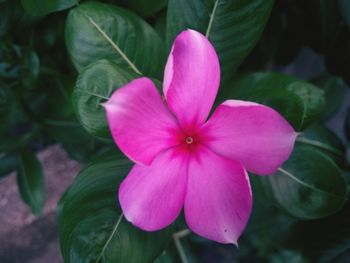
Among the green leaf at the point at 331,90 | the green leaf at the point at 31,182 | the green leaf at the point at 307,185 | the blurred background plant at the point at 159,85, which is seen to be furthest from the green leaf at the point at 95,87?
the green leaf at the point at 331,90

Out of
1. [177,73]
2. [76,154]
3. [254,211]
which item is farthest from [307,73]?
[177,73]

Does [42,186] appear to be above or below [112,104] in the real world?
below

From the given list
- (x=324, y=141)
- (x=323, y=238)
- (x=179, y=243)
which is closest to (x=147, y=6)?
(x=324, y=141)

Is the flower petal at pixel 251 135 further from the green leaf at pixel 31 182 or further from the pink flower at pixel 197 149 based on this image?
the green leaf at pixel 31 182

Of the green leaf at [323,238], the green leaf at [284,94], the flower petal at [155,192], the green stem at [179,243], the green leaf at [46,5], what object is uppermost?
the green leaf at [46,5]

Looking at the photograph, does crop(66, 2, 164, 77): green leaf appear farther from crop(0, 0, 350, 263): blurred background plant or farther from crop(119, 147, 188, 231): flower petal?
crop(119, 147, 188, 231): flower petal

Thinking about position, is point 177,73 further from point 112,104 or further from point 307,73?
point 307,73
